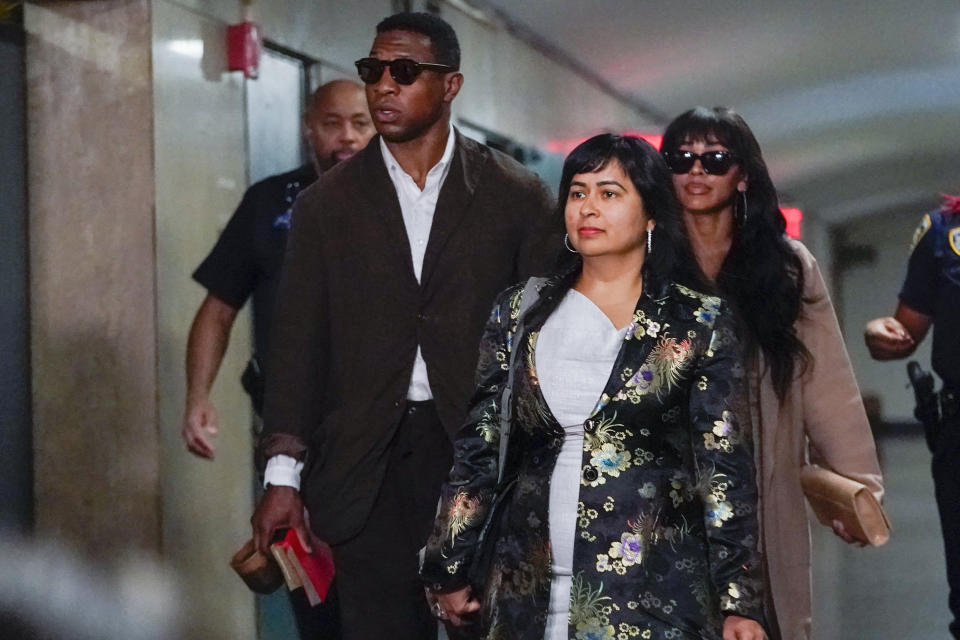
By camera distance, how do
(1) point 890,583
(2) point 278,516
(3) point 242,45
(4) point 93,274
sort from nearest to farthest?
(2) point 278,516, (4) point 93,274, (3) point 242,45, (1) point 890,583

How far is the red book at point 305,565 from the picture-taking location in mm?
3594

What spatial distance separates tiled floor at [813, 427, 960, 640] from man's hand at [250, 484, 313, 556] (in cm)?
360

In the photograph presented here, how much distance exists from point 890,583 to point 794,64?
694 cm

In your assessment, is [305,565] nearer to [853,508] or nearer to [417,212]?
[417,212]

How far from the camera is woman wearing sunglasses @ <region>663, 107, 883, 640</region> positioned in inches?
149

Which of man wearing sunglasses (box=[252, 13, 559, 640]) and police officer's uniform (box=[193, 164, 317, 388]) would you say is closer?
man wearing sunglasses (box=[252, 13, 559, 640])

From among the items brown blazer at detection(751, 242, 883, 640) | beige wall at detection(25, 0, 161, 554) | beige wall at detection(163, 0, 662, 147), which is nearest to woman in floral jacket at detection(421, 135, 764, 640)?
brown blazer at detection(751, 242, 883, 640)

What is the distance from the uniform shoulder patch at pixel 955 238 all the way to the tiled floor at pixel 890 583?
79.7 inches

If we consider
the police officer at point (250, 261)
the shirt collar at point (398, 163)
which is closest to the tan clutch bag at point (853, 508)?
the shirt collar at point (398, 163)

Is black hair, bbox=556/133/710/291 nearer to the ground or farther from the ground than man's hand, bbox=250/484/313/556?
farther from the ground

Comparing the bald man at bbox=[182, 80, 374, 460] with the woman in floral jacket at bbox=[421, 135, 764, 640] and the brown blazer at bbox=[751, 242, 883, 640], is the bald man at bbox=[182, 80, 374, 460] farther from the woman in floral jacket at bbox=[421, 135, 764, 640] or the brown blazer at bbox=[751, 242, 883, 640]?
the woman in floral jacket at bbox=[421, 135, 764, 640]

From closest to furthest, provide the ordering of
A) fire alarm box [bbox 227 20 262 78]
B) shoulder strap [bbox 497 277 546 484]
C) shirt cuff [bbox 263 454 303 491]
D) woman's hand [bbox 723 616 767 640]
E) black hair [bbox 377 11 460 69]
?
woman's hand [bbox 723 616 767 640] < shoulder strap [bbox 497 277 546 484] < shirt cuff [bbox 263 454 303 491] < black hair [bbox 377 11 460 69] < fire alarm box [bbox 227 20 262 78]

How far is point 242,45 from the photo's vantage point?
607 cm

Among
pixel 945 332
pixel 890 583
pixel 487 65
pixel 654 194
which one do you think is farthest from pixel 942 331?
pixel 487 65
